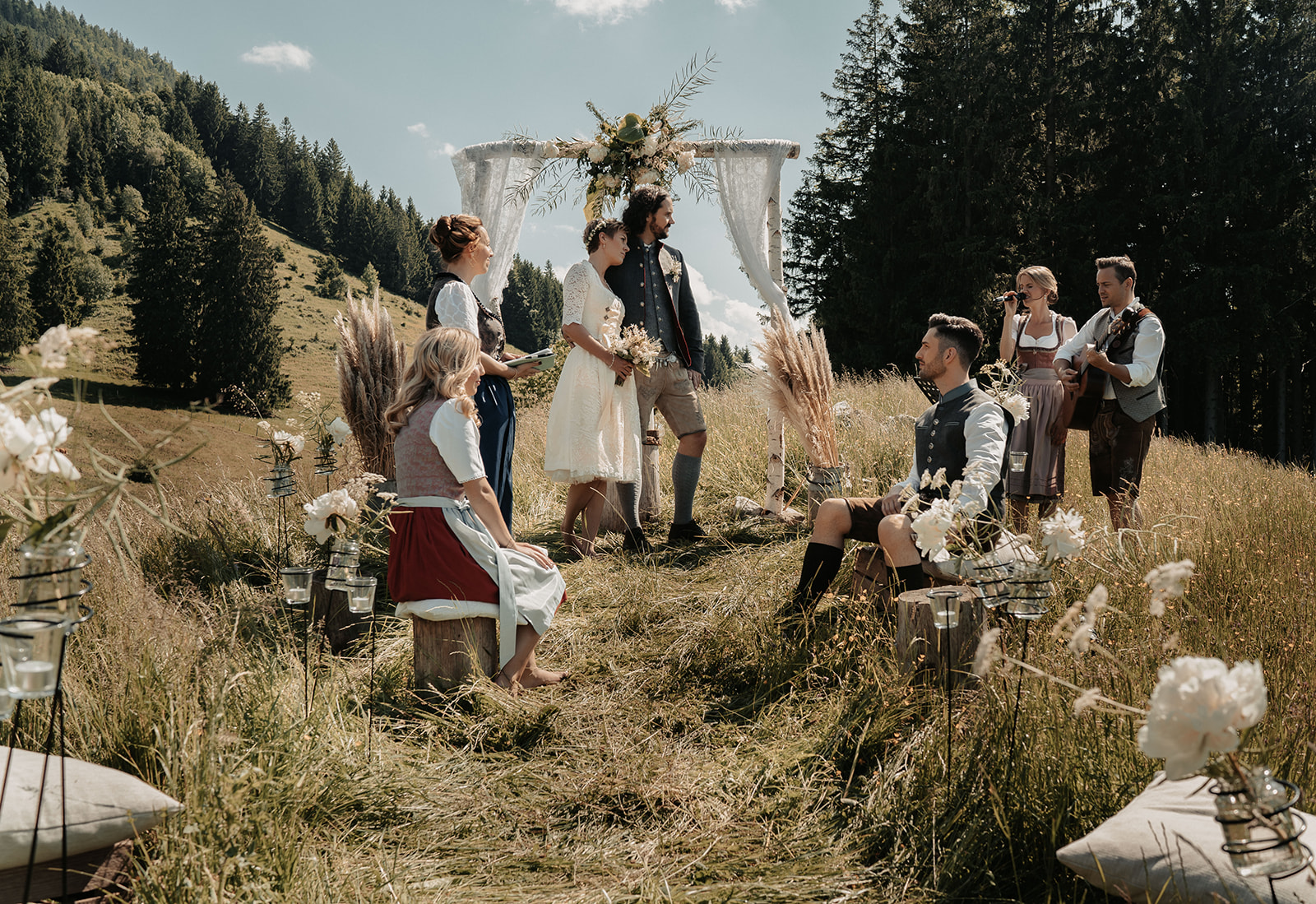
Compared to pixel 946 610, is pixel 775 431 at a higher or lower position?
higher

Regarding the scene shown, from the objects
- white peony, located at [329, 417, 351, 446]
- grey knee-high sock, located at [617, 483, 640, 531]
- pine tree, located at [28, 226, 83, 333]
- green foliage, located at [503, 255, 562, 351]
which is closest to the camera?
white peony, located at [329, 417, 351, 446]

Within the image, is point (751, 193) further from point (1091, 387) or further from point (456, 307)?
point (456, 307)

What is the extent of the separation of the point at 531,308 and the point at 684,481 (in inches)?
2913

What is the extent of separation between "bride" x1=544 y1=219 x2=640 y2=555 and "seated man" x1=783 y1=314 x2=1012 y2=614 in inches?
64.6

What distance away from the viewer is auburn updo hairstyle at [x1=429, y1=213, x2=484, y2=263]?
13.3 feet

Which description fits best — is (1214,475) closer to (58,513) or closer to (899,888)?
(899,888)

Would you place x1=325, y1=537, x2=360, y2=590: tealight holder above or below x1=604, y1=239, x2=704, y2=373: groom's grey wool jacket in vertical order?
below

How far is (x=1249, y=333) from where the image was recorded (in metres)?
16.8

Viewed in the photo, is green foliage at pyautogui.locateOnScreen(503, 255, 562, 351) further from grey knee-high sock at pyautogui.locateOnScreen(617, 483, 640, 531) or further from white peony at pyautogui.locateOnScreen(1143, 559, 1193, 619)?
white peony at pyautogui.locateOnScreen(1143, 559, 1193, 619)

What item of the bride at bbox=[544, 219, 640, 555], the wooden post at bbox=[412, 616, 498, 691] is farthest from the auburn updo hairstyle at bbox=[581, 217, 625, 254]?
the wooden post at bbox=[412, 616, 498, 691]

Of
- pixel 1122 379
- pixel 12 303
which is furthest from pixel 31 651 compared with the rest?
pixel 12 303

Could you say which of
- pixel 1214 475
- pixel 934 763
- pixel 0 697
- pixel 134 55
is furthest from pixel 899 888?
pixel 134 55

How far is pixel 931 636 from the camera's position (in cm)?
272

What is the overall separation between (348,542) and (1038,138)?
22736 millimetres
